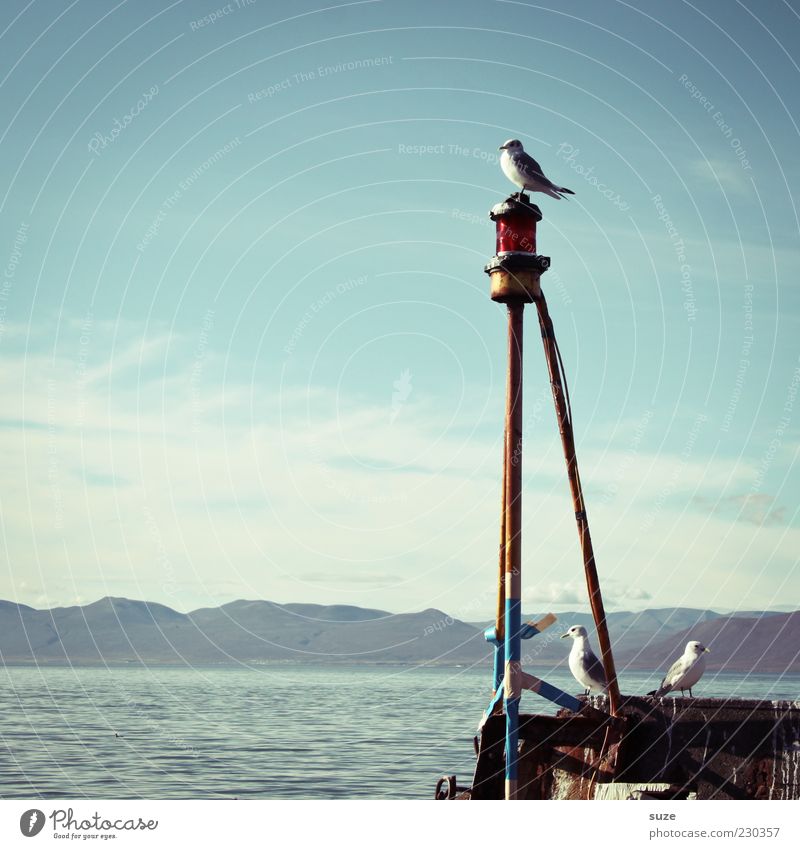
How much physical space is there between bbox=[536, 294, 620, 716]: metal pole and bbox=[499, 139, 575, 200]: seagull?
1.65 m

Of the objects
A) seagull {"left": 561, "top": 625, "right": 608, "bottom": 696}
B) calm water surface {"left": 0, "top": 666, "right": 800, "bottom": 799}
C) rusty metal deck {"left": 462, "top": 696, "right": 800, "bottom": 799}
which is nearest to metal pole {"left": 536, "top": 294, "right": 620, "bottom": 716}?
rusty metal deck {"left": 462, "top": 696, "right": 800, "bottom": 799}

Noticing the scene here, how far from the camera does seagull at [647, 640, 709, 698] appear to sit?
608 inches

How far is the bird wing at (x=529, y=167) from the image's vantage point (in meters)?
14.5

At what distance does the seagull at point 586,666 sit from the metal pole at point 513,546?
238 centimetres

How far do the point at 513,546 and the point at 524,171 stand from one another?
4.63 meters

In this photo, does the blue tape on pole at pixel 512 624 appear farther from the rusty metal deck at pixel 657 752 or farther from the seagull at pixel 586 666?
the seagull at pixel 586 666

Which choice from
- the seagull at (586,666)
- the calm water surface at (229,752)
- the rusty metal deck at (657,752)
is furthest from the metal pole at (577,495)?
the calm water surface at (229,752)

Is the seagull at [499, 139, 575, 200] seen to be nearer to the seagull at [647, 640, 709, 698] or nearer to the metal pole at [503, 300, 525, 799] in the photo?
the metal pole at [503, 300, 525, 799]

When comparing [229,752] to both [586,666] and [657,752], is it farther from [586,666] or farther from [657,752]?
[657,752]

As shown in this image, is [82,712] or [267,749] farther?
[82,712]
